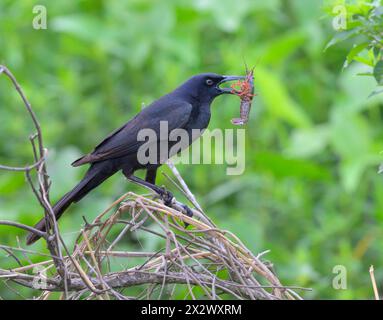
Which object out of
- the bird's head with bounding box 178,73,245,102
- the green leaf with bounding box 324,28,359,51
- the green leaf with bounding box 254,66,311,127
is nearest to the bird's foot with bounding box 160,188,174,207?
the bird's head with bounding box 178,73,245,102

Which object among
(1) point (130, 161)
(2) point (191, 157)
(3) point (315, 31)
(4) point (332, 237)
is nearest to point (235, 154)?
(2) point (191, 157)

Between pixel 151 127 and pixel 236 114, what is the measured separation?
1.91 meters

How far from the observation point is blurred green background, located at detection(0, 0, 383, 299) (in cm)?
578

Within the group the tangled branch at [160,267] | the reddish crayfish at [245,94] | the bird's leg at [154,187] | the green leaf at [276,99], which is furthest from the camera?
the green leaf at [276,99]

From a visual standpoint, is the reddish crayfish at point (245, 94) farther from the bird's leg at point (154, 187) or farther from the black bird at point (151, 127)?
the bird's leg at point (154, 187)

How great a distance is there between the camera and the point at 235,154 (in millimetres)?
5863

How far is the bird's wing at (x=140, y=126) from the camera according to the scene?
13.9 ft

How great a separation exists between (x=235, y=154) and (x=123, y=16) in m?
1.79

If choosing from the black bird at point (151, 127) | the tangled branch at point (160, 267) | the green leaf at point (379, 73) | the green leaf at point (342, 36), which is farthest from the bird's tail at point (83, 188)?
the green leaf at point (379, 73)

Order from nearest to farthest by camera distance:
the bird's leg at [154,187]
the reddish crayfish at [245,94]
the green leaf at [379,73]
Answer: the green leaf at [379,73] < the bird's leg at [154,187] < the reddish crayfish at [245,94]

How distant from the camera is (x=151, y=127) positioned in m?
4.31

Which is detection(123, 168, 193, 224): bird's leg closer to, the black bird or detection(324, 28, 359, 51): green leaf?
the black bird

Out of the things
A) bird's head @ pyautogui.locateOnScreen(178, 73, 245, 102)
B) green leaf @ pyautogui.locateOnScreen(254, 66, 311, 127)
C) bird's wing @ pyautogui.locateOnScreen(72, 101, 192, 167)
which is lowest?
bird's wing @ pyautogui.locateOnScreen(72, 101, 192, 167)
